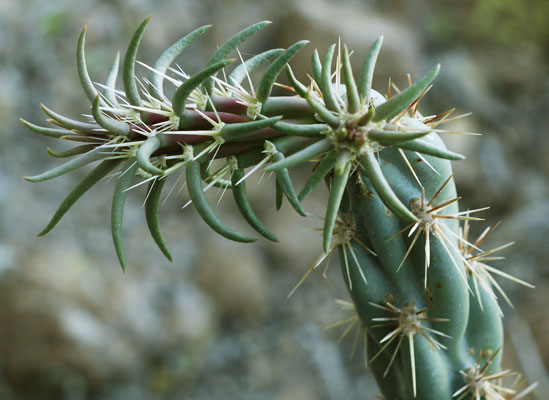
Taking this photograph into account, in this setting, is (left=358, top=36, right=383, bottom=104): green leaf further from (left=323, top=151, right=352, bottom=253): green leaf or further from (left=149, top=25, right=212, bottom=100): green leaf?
(left=149, top=25, right=212, bottom=100): green leaf

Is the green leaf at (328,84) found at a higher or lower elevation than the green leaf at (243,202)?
higher

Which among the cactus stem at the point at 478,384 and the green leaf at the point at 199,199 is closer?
the green leaf at the point at 199,199

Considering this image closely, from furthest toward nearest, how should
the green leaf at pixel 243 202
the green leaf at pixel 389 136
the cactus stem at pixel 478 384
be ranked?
1. the cactus stem at pixel 478 384
2. the green leaf at pixel 243 202
3. the green leaf at pixel 389 136

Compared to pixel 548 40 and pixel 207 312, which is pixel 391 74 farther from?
pixel 207 312

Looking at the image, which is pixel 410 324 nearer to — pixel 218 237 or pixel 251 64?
pixel 251 64

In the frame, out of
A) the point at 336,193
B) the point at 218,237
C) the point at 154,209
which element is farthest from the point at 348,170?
the point at 218,237

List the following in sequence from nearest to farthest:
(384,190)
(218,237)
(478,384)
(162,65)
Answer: (384,190)
(162,65)
(478,384)
(218,237)

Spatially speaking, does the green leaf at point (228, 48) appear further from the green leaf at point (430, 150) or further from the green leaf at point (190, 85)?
the green leaf at point (430, 150)

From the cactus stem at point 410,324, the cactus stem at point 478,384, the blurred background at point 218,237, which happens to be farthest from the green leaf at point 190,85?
the blurred background at point 218,237
